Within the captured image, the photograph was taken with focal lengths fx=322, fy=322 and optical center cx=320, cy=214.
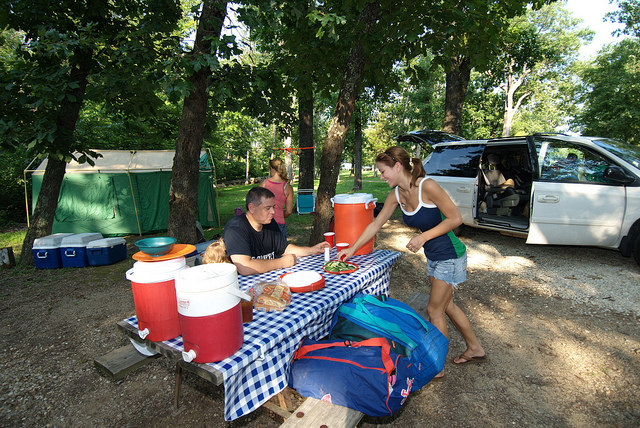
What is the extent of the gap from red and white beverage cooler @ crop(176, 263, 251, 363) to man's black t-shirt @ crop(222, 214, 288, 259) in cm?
108

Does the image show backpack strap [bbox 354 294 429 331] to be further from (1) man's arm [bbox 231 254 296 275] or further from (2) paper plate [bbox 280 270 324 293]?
(1) man's arm [bbox 231 254 296 275]

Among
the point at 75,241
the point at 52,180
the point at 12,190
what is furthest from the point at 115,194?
the point at 12,190

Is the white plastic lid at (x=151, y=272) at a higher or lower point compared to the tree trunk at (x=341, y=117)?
lower

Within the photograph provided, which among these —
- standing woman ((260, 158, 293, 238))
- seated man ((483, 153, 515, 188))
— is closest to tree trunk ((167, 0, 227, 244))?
standing woman ((260, 158, 293, 238))

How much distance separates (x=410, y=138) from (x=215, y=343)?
7024 millimetres

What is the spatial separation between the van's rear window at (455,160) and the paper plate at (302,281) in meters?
5.34

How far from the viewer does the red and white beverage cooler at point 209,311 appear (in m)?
1.48

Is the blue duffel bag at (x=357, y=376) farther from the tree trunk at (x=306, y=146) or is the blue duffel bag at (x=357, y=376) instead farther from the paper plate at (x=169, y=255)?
the tree trunk at (x=306, y=146)

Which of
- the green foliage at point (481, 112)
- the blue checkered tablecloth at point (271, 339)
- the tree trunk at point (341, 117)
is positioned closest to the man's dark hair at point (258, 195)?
the blue checkered tablecloth at point (271, 339)

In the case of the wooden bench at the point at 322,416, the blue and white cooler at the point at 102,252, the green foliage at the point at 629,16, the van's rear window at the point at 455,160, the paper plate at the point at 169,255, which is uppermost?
the green foliage at the point at 629,16

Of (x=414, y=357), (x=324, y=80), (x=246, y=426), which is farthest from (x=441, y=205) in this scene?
(x=324, y=80)

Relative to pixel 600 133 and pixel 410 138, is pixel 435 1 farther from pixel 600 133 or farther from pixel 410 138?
pixel 600 133

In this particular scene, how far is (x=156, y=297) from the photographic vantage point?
1714 millimetres

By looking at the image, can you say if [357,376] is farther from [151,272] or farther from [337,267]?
[151,272]
